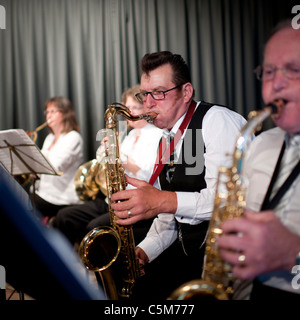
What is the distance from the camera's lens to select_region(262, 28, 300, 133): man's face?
115 cm

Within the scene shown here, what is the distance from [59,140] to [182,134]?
2.42 m

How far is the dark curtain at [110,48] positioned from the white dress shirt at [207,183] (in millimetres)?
2861

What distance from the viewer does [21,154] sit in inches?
117

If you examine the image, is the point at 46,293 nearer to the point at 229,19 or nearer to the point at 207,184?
the point at 207,184

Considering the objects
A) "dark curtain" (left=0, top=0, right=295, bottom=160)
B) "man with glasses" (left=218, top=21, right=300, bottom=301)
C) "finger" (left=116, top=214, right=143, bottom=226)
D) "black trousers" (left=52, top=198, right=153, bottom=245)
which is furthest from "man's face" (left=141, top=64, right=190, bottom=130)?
"dark curtain" (left=0, top=0, right=295, bottom=160)

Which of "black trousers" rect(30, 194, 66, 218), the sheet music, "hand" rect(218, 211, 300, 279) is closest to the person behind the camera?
"hand" rect(218, 211, 300, 279)

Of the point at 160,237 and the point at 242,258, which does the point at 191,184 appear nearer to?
the point at 160,237

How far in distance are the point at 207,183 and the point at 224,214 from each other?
0.72 m

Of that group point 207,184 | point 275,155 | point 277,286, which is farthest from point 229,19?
point 277,286

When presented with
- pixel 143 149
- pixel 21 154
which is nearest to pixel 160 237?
pixel 143 149

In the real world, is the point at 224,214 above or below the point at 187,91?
below

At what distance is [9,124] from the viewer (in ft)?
16.5

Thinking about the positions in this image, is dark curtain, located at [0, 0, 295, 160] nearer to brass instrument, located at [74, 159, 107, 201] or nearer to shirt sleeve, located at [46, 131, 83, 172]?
shirt sleeve, located at [46, 131, 83, 172]

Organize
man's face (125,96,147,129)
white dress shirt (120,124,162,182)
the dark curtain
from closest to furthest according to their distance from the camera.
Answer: white dress shirt (120,124,162,182) < man's face (125,96,147,129) < the dark curtain
